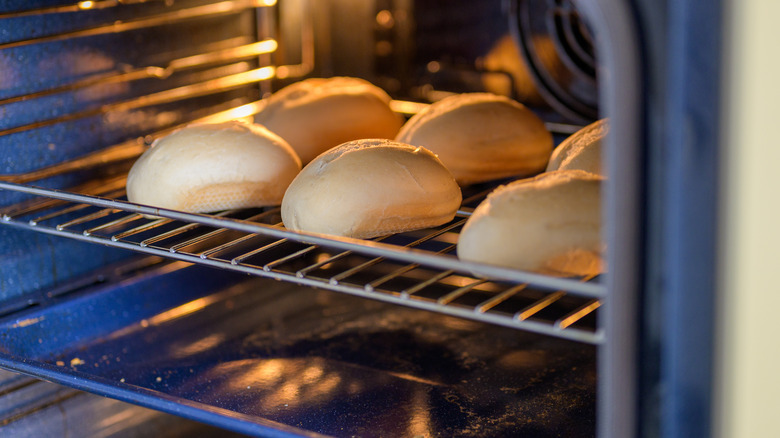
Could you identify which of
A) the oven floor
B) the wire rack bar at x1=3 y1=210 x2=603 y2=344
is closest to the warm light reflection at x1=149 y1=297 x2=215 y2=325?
the oven floor

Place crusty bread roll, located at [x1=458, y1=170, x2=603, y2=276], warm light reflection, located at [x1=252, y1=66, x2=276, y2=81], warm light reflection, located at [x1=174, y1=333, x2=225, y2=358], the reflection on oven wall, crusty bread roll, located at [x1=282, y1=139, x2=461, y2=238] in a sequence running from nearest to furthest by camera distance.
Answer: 1. crusty bread roll, located at [x1=458, y1=170, x2=603, y2=276]
2. crusty bread roll, located at [x1=282, y1=139, x2=461, y2=238]
3. warm light reflection, located at [x1=174, y1=333, x2=225, y2=358]
4. the reflection on oven wall
5. warm light reflection, located at [x1=252, y1=66, x2=276, y2=81]

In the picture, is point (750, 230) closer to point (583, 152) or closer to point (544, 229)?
point (544, 229)

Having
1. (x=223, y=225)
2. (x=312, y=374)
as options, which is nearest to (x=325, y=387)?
(x=312, y=374)

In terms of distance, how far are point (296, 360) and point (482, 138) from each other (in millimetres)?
410

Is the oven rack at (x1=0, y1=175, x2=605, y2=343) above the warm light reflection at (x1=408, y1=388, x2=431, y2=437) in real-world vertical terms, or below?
above

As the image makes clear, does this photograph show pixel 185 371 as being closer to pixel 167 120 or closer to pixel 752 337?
pixel 167 120

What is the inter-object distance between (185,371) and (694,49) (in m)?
0.83

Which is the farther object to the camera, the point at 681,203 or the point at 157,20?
the point at 157,20

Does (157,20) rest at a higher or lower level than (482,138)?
higher

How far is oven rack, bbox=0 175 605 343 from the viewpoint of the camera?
2.39 ft

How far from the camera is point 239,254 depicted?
1.32 meters

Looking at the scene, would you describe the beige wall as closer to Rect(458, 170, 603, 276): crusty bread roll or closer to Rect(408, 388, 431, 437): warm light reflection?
Rect(458, 170, 603, 276): crusty bread roll

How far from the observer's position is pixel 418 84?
1.54 meters

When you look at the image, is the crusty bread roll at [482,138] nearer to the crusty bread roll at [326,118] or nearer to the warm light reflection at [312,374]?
the crusty bread roll at [326,118]
